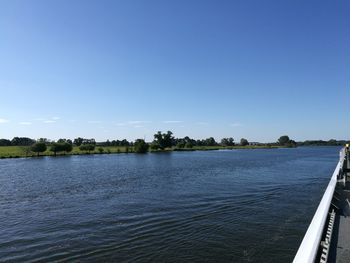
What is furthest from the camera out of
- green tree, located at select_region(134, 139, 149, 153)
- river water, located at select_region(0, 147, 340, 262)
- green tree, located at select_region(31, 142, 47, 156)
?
green tree, located at select_region(134, 139, 149, 153)

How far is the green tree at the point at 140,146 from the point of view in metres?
164

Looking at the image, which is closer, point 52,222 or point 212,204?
point 52,222

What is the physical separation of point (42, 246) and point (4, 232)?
4.59m

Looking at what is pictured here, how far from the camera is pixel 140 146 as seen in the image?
16412 cm

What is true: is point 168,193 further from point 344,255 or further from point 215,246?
point 344,255

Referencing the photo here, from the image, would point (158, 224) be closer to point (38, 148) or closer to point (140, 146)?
point (38, 148)

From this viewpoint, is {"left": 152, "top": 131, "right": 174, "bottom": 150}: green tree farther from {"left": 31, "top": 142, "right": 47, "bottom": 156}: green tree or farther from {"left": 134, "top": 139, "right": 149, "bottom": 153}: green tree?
{"left": 31, "top": 142, "right": 47, "bottom": 156}: green tree

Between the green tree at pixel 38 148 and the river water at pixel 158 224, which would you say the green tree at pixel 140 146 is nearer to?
the green tree at pixel 38 148

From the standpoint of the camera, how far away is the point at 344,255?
586 cm

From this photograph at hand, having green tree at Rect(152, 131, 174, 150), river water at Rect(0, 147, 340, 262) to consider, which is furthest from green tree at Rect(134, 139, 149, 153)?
river water at Rect(0, 147, 340, 262)

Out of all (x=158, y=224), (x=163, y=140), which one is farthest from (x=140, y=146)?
(x=158, y=224)

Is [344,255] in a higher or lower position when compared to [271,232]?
higher

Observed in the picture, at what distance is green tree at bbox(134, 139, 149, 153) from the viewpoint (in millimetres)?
164125

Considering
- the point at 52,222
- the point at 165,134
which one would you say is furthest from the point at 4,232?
the point at 165,134
